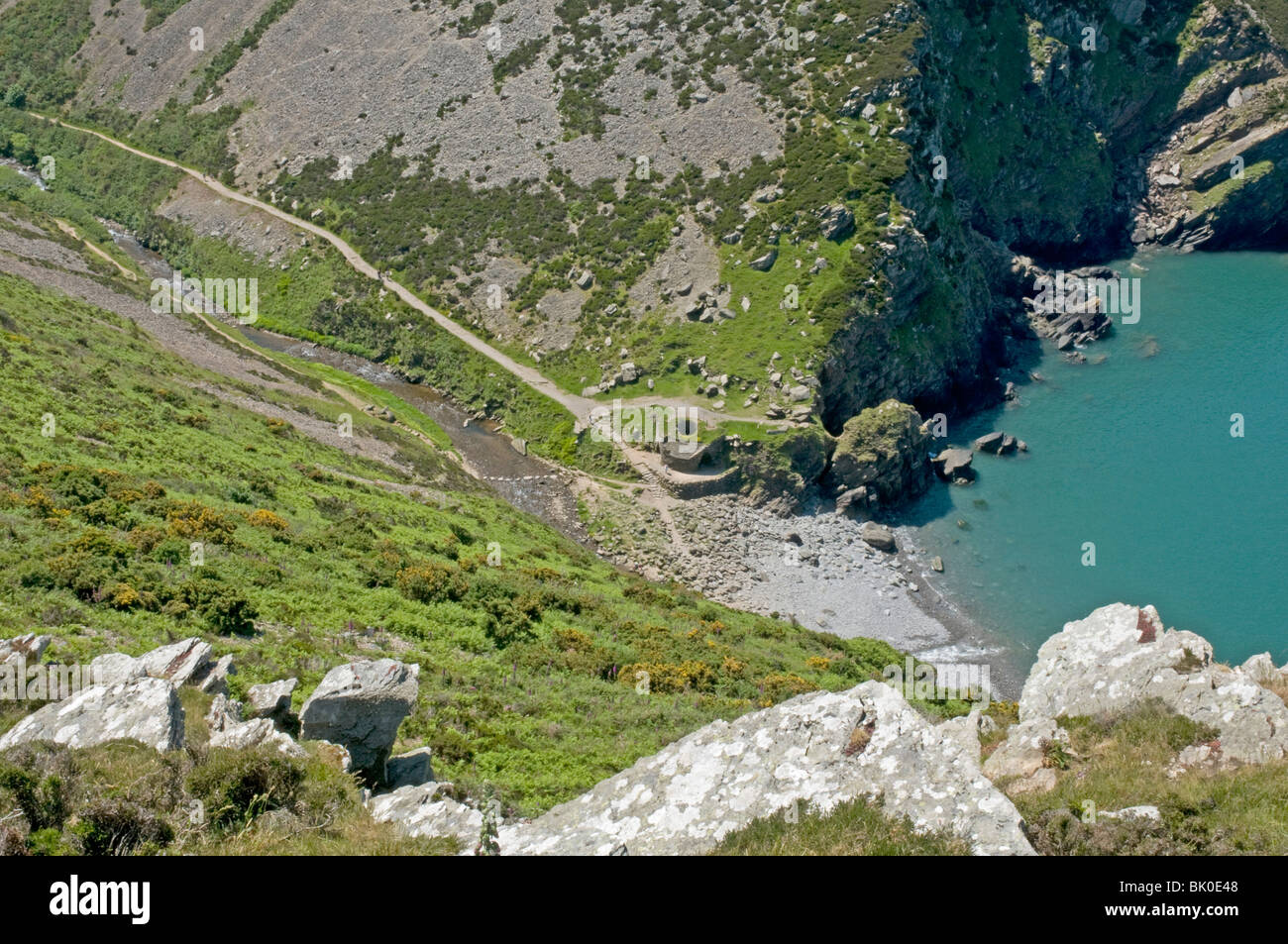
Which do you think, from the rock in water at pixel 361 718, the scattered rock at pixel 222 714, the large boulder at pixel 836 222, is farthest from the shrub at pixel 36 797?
the large boulder at pixel 836 222

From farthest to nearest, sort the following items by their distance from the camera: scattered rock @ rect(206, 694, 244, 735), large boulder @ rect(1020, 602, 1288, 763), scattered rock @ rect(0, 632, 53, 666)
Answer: scattered rock @ rect(0, 632, 53, 666)
large boulder @ rect(1020, 602, 1288, 763)
scattered rock @ rect(206, 694, 244, 735)

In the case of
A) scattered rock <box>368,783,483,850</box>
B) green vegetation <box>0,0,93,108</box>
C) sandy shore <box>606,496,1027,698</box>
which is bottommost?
sandy shore <box>606,496,1027,698</box>

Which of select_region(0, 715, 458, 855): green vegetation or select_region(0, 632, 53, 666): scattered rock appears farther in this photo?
select_region(0, 632, 53, 666): scattered rock

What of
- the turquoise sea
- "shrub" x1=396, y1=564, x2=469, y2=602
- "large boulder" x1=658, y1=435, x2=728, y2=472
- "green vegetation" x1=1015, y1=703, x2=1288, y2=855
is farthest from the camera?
"large boulder" x1=658, y1=435, x2=728, y2=472

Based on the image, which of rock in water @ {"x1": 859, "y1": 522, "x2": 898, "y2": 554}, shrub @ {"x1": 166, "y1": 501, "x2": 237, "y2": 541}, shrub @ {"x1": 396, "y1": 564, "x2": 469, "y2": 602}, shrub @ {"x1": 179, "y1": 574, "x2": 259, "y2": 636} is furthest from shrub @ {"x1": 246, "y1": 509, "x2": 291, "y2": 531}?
rock in water @ {"x1": 859, "y1": 522, "x2": 898, "y2": 554}

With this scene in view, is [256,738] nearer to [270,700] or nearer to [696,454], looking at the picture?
[270,700]

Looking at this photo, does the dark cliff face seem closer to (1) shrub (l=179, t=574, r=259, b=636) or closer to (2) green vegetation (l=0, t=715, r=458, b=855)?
(1) shrub (l=179, t=574, r=259, b=636)

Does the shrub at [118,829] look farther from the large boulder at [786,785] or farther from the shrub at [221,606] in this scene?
the shrub at [221,606]
